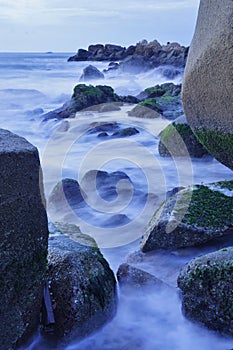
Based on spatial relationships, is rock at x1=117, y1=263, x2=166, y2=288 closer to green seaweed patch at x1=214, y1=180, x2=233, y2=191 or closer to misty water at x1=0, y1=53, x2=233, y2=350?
misty water at x1=0, y1=53, x2=233, y2=350

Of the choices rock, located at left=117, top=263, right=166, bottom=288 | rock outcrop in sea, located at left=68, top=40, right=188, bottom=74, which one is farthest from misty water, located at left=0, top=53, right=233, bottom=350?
rock outcrop in sea, located at left=68, top=40, right=188, bottom=74

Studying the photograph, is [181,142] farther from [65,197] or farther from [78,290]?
[78,290]

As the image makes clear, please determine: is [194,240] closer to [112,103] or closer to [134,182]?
[134,182]

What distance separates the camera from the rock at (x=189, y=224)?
3598 mm

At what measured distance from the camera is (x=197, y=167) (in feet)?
22.0

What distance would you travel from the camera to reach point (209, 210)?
3.77 meters

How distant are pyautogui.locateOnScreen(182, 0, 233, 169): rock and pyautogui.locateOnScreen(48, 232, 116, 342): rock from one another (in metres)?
1.65

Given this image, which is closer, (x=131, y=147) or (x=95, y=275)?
(x=95, y=275)

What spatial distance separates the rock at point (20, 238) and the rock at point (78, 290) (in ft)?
0.57

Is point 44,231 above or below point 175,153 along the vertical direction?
above

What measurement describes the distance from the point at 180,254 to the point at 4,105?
14.3 metres

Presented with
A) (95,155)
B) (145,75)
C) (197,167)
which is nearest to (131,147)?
(95,155)

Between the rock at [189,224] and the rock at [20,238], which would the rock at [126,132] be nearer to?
the rock at [189,224]

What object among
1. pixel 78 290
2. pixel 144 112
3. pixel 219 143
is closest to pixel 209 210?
pixel 219 143
